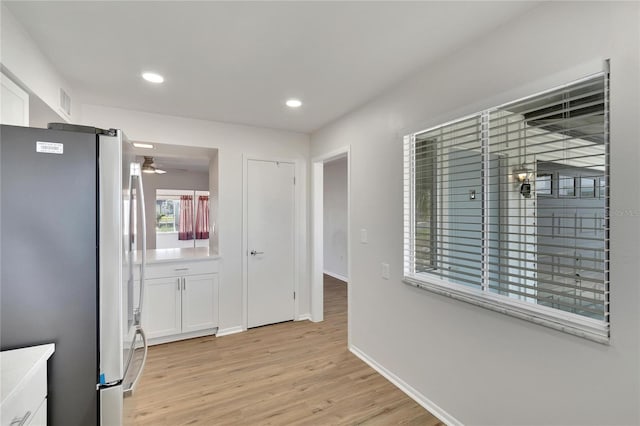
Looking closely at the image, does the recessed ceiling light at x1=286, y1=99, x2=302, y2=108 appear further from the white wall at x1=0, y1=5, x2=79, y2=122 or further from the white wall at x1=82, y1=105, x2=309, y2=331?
the white wall at x1=0, y1=5, x2=79, y2=122

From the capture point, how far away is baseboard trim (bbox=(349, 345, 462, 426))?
205 centimetres

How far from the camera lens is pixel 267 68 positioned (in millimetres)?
2213

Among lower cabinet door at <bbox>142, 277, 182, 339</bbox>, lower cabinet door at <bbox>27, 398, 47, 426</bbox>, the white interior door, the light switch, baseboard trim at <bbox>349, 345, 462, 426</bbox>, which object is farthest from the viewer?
the white interior door

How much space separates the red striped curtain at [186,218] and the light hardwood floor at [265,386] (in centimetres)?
450

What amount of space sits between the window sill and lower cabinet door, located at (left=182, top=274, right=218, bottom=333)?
254 cm

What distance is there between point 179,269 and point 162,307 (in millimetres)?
449

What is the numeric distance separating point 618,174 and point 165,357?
375cm

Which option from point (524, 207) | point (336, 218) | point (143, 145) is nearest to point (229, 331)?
point (143, 145)

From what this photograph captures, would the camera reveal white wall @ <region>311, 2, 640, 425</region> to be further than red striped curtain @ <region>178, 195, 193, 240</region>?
No

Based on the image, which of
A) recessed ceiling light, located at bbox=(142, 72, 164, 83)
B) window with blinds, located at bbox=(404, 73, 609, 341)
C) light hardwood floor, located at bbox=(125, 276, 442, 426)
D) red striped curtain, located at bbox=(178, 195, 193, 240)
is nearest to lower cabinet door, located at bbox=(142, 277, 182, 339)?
light hardwood floor, located at bbox=(125, 276, 442, 426)

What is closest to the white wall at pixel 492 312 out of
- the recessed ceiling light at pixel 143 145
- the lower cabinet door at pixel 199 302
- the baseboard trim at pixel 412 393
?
the baseboard trim at pixel 412 393

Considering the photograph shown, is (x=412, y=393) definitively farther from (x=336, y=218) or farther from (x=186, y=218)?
(x=186, y=218)

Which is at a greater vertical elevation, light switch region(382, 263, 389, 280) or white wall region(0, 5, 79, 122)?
white wall region(0, 5, 79, 122)

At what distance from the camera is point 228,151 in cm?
362
